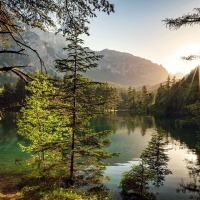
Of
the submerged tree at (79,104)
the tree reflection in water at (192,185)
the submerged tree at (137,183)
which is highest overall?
the submerged tree at (79,104)

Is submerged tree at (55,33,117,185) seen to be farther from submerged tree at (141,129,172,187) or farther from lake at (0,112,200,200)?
submerged tree at (141,129,172,187)

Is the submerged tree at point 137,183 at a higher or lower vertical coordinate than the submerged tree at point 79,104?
lower

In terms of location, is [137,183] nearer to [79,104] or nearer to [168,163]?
[79,104]

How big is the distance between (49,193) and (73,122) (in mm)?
4140

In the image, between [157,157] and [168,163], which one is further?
[168,163]

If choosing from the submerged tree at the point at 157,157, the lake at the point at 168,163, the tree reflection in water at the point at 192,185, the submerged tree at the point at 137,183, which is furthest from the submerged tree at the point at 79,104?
the tree reflection in water at the point at 192,185

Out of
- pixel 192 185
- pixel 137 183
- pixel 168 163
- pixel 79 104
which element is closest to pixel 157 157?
pixel 192 185

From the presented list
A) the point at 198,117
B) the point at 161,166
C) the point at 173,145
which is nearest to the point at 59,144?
the point at 198,117

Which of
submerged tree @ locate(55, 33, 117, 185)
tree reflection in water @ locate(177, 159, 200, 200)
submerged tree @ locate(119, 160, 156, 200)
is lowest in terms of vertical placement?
tree reflection in water @ locate(177, 159, 200, 200)

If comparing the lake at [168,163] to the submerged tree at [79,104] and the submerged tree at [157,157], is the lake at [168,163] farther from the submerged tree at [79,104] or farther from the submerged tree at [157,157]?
the submerged tree at [79,104]

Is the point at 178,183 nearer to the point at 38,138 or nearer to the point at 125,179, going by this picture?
the point at 125,179

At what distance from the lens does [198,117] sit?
15156mm

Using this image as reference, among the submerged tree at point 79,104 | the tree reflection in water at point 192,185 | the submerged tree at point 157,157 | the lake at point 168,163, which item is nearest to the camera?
the submerged tree at point 79,104

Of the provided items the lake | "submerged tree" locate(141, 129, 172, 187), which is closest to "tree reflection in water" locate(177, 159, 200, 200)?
the lake
